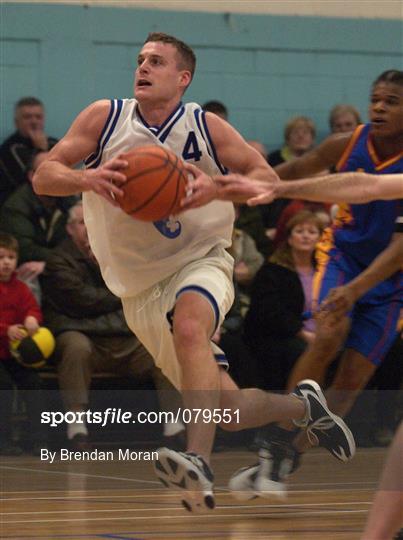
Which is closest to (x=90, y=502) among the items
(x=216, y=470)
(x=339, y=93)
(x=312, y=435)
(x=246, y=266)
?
(x=312, y=435)

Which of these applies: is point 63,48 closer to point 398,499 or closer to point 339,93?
point 339,93

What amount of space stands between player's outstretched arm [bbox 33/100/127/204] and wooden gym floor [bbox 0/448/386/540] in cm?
137

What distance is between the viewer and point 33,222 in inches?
346

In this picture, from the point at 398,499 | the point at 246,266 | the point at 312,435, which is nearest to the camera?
the point at 398,499

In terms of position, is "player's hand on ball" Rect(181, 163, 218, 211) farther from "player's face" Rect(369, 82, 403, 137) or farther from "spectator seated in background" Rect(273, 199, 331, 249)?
"spectator seated in background" Rect(273, 199, 331, 249)

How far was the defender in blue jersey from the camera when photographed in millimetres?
6094

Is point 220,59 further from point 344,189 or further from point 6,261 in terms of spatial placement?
point 344,189

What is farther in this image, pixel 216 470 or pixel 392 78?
pixel 216 470

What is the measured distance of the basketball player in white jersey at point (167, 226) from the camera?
5176 mm

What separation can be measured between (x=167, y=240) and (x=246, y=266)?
3.62 m

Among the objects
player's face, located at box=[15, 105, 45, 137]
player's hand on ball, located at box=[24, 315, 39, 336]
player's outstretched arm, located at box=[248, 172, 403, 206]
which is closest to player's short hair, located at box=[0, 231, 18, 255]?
player's hand on ball, located at box=[24, 315, 39, 336]

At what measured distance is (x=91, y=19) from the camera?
33.9 ft

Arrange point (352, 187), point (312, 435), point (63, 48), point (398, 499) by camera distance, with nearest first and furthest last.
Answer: point (398, 499)
point (352, 187)
point (312, 435)
point (63, 48)

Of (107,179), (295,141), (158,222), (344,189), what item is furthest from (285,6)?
(344,189)
